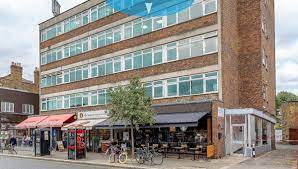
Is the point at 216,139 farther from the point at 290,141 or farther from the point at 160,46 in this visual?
the point at 290,141

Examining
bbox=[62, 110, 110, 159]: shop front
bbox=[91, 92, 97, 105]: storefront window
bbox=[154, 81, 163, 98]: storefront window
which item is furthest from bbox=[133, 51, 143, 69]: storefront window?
bbox=[91, 92, 97, 105]: storefront window

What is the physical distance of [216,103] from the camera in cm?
2942

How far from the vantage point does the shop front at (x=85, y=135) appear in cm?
3100

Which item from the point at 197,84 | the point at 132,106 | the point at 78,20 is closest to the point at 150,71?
the point at 197,84

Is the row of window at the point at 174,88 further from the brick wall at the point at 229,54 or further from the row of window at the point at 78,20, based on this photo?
the row of window at the point at 78,20

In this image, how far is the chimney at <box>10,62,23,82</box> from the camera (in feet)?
209

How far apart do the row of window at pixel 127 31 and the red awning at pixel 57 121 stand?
6927 millimetres

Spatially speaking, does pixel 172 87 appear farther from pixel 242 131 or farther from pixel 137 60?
pixel 242 131

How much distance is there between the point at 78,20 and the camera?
45.8 meters

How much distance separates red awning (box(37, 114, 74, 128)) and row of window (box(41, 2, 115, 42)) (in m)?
9.86

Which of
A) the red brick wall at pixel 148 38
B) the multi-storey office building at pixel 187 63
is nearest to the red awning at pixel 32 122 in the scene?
the multi-storey office building at pixel 187 63

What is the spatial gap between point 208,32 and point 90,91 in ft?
54.7

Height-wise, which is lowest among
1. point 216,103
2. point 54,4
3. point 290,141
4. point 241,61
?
point 290,141

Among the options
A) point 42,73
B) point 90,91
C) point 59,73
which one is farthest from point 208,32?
point 42,73
